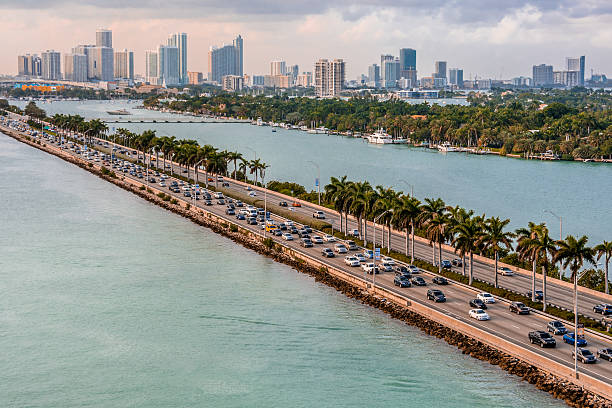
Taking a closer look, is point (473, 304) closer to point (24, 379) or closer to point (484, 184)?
point (24, 379)

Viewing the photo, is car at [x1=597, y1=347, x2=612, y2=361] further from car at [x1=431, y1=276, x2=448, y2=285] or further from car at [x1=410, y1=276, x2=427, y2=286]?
car at [x1=410, y1=276, x2=427, y2=286]

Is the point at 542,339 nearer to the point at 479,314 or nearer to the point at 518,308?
the point at 479,314

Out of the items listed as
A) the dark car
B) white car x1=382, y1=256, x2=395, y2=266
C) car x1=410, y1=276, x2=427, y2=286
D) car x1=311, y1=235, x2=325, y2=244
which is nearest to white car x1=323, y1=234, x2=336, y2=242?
car x1=311, y1=235, x2=325, y2=244

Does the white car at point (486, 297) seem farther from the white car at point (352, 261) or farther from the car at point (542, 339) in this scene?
the white car at point (352, 261)

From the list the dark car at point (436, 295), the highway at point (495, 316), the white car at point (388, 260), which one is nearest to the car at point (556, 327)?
the highway at point (495, 316)

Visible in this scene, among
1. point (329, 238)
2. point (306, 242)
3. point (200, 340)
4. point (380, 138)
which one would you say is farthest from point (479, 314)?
point (380, 138)
